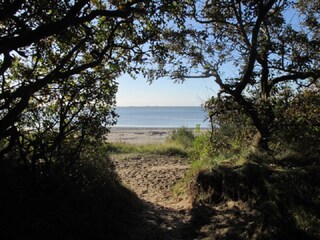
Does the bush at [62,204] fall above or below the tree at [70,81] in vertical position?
below

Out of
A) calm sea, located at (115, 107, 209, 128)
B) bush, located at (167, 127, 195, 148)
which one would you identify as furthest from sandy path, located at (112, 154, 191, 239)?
calm sea, located at (115, 107, 209, 128)

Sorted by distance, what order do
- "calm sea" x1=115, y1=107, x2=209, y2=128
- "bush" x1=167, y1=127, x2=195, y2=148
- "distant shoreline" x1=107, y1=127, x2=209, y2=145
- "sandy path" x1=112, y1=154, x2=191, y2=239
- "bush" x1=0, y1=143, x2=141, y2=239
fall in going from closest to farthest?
"bush" x1=0, y1=143, x2=141, y2=239, "sandy path" x1=112, y1=154, x2=191, y2=239, "bush" x1=167, y1=127, x2=195, y2=148, "distant shoreline" x1=107, y1=127, x2=209, y2=145, "calm sea" x1=115, y1=107, x2=209, y2=128

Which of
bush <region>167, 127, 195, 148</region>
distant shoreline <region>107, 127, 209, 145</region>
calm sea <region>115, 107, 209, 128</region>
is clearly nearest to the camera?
bush <region>167, 127, 195, 148</region>

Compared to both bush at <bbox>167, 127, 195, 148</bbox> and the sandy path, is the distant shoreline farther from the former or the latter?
the sandy path

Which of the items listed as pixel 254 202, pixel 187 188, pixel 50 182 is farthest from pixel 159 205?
pixel 50 182

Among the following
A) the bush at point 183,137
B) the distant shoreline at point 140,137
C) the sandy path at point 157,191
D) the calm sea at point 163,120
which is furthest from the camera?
the calm sea at point 163,120

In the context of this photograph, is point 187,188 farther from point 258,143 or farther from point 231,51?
point 231,51

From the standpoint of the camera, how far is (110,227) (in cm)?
605

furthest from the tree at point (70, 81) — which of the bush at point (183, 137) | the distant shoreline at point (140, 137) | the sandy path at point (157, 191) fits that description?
the distant shoreline at point (140, 137)

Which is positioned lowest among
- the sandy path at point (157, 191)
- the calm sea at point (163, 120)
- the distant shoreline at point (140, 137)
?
the sandy path at point (157, 191)

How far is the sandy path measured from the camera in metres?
6.70

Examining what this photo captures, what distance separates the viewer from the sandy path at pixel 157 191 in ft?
22.0

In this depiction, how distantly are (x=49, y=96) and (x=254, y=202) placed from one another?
13.5 feet

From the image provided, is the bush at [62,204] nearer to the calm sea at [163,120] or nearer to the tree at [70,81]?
the tree at [70,81]
